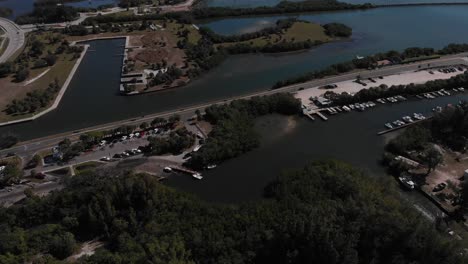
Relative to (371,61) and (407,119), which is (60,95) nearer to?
(407,119)

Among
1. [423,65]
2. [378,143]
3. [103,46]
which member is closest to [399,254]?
[378,143]

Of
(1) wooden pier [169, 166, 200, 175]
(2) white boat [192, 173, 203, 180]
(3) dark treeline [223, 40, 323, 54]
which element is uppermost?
(3) dark treeline [223, 40, 323, 54]

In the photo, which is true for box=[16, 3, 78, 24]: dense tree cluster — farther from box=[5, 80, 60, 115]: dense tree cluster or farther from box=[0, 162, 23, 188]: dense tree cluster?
box=[0, 162, 23, 188]: dense tree cluster

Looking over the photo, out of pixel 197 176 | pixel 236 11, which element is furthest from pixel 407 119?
pixel 236 11

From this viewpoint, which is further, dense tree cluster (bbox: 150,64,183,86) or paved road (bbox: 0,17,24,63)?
paved road (bbox: 0,17,24,63)

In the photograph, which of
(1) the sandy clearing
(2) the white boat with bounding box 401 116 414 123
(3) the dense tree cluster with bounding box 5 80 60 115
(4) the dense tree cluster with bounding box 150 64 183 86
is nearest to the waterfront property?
(1) the sandy clearing

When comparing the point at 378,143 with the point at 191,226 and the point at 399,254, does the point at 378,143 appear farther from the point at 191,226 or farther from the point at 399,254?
the point at 191,226
